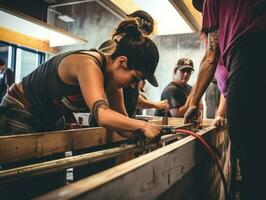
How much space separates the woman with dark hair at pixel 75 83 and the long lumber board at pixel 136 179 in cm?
31

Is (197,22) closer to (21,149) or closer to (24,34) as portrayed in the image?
(21,149)

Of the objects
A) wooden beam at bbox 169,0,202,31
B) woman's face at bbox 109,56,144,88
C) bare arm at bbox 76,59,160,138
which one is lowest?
bare arm at bbox 76,59,160,138

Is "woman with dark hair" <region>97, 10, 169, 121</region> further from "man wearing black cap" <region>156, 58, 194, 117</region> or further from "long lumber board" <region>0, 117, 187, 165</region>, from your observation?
"man wearing black cap" <region>156, 58, 194, 117</region>

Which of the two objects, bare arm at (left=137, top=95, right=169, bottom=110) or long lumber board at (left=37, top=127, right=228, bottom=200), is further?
bare arm at (left=137, top=95, right=169, bottom=110)

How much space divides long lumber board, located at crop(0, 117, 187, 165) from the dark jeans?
1045mm

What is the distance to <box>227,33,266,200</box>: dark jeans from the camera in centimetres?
100

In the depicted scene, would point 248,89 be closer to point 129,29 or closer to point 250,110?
point 250,110

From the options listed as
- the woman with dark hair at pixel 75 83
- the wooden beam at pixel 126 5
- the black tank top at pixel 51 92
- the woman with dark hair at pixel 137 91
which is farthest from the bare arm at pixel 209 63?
the wooden beam at pixel 126 5

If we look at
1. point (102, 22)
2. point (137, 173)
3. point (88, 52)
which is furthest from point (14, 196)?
point (102, 22)

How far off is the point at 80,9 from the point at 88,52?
7.79m

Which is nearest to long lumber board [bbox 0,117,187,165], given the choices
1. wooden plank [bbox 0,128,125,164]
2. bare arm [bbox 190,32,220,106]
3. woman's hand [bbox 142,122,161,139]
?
wooden plank [bbox 0,128,125,164]

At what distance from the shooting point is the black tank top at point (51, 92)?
1498mm

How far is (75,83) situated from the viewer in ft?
4.84

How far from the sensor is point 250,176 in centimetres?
104
